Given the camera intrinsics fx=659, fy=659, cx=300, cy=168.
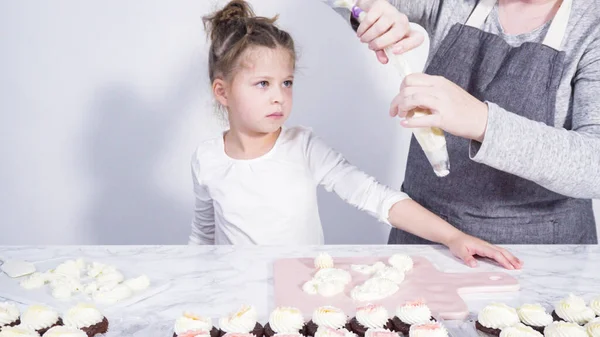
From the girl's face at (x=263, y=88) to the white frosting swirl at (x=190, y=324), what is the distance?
0.66 meters

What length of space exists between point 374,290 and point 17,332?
1.57 feet

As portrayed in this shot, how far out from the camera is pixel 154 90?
227cm

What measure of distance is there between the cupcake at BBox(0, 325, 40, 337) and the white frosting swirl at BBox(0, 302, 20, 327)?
0.10ft

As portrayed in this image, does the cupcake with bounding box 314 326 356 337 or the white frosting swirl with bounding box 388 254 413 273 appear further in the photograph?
the white frosting swirl with bounding box 388 254 413 273

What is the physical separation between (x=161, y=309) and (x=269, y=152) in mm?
646

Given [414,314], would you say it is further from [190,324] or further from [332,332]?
[190,324]

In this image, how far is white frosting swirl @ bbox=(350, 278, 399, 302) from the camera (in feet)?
3.12

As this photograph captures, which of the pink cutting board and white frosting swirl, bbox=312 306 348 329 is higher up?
white frosting swirl, bbox=312 306 348 329

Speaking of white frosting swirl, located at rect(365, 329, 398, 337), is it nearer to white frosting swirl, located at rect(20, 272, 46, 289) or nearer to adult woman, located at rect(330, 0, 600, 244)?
adult woman, located at rect(330, 0, 600, 244)

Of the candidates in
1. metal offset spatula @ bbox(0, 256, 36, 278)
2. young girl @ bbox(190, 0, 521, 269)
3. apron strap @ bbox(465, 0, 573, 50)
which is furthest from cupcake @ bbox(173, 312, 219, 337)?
apron strap @ bbox(465, 0, 573, 50)

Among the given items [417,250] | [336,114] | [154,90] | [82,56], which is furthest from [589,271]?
[82,56]

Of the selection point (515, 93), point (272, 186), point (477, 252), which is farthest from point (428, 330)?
point (272, 186)

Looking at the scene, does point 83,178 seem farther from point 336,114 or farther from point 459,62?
point 459,62

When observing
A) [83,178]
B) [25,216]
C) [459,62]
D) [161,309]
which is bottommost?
[25,216]
